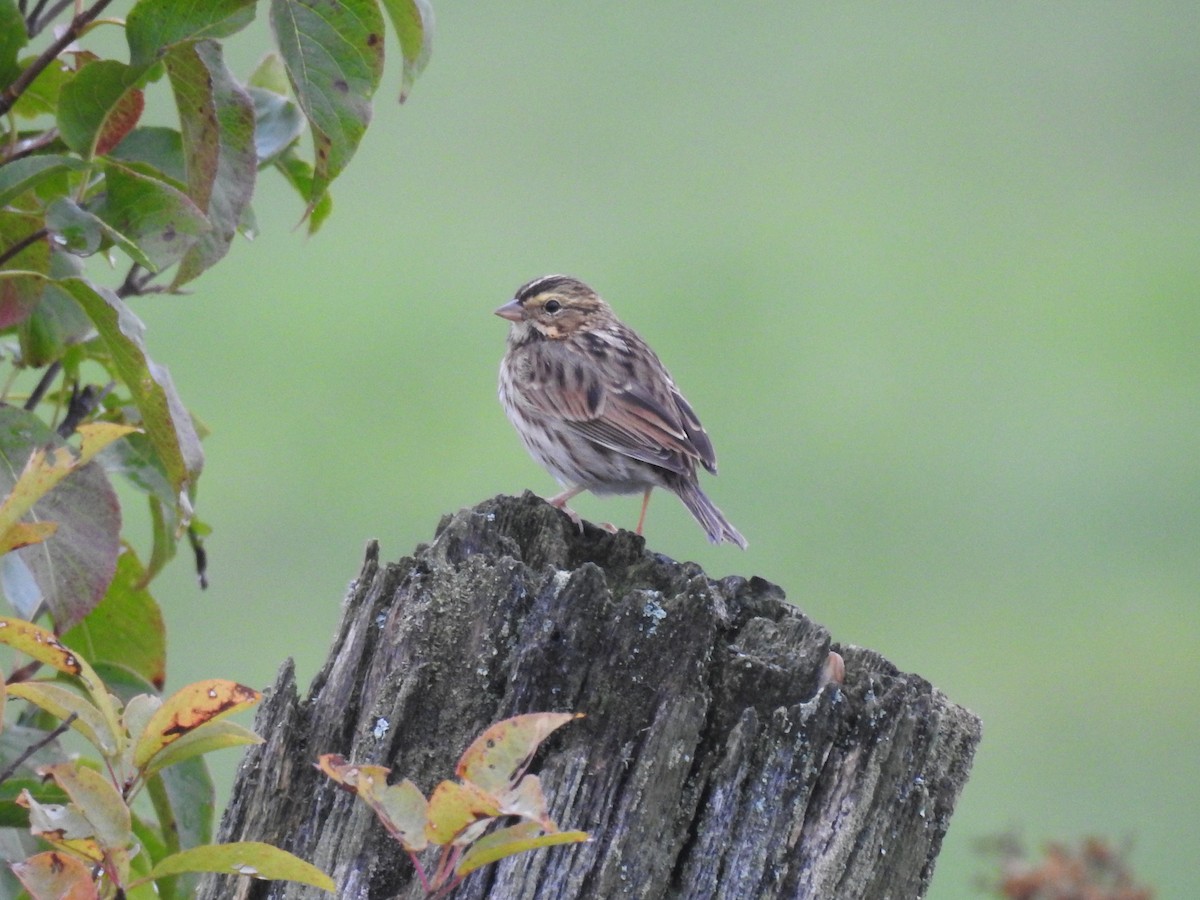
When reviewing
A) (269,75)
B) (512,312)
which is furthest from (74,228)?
(512,312)

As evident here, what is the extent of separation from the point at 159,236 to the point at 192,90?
24 centimetres

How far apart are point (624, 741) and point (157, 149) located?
1.34 meters

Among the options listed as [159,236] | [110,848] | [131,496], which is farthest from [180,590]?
[110,848]

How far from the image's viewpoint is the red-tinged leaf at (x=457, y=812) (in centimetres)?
150

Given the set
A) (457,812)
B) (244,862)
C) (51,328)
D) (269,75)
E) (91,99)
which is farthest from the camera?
(269,75)

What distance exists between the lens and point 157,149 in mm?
2740

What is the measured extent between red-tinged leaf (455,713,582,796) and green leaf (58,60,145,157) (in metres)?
1.25

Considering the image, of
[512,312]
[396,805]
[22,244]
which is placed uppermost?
[512,312]

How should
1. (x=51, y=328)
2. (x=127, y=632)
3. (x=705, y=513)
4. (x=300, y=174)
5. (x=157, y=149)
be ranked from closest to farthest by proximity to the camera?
(x=51, y=328) < (x=157, y=149) < (x=127, y=632) < (x=300, y=174) < (x=705, y=513)

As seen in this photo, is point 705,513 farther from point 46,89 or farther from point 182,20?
point 182,20

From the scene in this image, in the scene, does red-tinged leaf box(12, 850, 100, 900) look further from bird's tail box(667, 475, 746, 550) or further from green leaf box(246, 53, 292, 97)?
bird's tail box(667, 475, 746, 550)

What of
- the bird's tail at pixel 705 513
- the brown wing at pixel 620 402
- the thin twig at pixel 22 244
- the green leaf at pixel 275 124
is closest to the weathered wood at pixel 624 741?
the thin twig at pixel 22 244

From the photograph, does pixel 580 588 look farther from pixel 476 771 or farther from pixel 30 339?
pixel 30 339

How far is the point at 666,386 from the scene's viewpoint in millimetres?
6426
